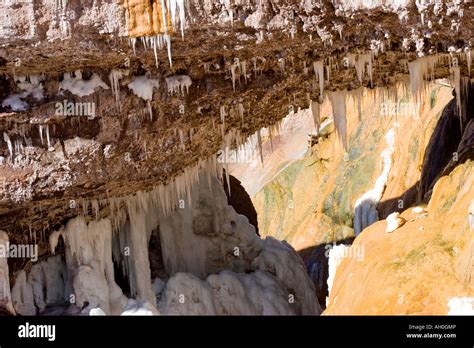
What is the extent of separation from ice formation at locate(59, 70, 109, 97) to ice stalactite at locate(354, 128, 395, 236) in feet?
44.4

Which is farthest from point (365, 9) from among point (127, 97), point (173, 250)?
point (173, 250)

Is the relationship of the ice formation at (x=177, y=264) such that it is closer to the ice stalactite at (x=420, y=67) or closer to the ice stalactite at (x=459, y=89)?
the ice stalactite at (x=420, y=67)

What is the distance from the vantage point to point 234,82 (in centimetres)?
1276

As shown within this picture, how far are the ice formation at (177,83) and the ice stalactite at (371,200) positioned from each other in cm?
1276

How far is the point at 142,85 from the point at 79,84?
90 cm

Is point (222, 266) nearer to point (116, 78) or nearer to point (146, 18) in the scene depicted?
point (116, 78)

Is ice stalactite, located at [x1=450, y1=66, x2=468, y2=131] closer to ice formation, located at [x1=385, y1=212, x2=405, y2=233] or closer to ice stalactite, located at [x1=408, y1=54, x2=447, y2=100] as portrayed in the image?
ice stalactite, located at [x1=408, y1=54, x2=447, y2=100]

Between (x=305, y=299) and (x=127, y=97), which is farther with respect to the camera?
(x=305, y=299)

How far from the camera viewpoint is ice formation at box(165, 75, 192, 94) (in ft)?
41.1

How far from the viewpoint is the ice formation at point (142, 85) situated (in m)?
12.5

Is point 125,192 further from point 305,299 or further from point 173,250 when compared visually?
point 305,299

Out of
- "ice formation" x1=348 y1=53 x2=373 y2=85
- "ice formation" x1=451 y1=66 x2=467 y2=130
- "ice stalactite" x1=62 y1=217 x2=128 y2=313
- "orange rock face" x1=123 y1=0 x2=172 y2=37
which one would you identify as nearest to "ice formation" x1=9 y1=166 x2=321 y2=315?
"ice stalactite" x1=62 y1=217 x2=128 y2=313

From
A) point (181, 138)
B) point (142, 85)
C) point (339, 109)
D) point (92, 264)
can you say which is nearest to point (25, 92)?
point (142, 85)
